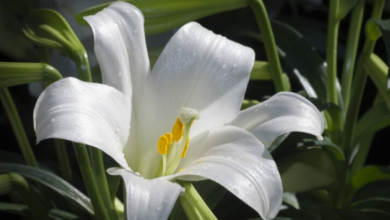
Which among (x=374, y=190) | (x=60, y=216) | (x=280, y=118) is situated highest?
(x=280, y=118)

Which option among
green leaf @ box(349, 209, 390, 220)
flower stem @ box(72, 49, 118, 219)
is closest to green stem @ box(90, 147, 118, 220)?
flower stem @ box(72, 49, 118, 219)

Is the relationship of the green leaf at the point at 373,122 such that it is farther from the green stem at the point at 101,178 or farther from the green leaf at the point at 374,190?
the green stem at the point at 101,178

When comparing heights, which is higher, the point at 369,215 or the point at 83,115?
the point at 83,115

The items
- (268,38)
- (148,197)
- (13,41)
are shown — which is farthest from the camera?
(13,41)

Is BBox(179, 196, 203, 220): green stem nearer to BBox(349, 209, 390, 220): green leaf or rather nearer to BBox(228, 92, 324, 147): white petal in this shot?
BBox(228, 92, 324, 147): white petal

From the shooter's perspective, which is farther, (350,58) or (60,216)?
(350,58)

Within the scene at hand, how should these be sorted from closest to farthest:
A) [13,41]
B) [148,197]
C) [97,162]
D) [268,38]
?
[148,197]
[97,162]
[268,38]
[13,41]

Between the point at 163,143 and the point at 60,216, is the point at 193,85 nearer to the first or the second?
the point at 163,143

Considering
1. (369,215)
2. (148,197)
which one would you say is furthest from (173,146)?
(369,215)
